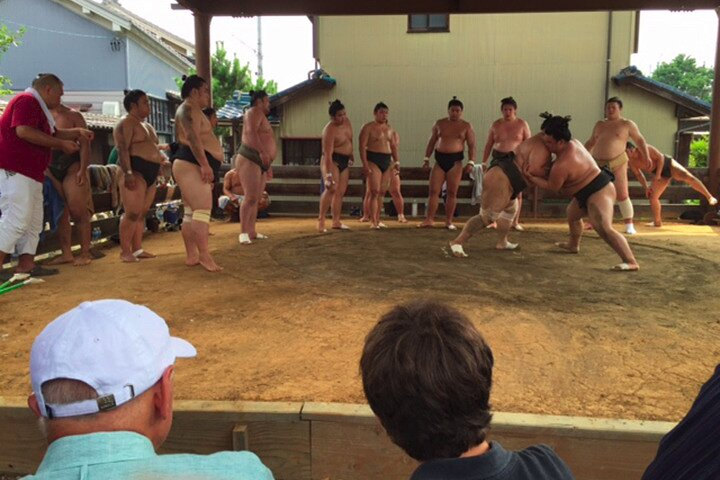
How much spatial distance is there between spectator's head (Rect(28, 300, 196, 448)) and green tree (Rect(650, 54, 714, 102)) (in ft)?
144

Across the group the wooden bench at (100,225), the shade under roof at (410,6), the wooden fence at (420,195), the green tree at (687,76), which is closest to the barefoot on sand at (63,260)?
the wooden bench at (100,225)

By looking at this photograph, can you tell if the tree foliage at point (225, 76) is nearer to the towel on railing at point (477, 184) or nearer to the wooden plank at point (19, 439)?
the towel on railing at point (477, 184)

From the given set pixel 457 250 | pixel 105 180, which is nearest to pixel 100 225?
pixel 105 180

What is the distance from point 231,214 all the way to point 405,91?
5144 millimetres

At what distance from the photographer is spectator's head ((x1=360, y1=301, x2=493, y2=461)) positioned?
108cm

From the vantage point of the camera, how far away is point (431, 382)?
3.53 ft

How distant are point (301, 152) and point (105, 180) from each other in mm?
6819

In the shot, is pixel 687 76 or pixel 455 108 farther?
pixel 687 76

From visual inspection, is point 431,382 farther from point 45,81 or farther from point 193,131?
point 45,81

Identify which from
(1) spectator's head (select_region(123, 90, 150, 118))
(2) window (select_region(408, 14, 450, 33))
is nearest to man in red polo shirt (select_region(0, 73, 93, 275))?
(1) spectator's head (select_region(123, 90, 150, 118))

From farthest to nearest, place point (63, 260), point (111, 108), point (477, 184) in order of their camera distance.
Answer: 1. point (111, 108)
2. point (477, 184)
3. point (63, 260)

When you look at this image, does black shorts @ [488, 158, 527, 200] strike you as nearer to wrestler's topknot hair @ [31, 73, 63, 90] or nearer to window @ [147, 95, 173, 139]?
wrestler's topknot hair @ [31, 73, 63, 90]

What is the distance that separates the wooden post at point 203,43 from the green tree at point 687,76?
1504 inches

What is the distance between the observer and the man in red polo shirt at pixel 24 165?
14.4 feet
